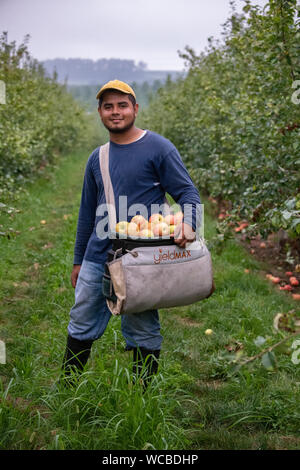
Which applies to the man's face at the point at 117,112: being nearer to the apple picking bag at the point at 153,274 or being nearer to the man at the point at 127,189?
the man at the point at 127,189

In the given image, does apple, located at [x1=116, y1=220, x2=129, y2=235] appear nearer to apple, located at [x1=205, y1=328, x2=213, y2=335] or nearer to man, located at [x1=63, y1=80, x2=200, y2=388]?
man, located at [x1=63, y1=80, x2=200, y2=388]

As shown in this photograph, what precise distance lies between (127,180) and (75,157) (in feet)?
59.7

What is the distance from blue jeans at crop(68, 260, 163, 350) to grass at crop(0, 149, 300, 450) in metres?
0.18

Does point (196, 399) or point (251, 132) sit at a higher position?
point (251, 132)

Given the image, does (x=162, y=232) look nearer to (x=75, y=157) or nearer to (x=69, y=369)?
(x=69, y=369)

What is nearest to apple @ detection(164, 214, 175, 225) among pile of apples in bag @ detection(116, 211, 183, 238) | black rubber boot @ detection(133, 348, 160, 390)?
pile of apples in bag @ detection(116, 211, 183, 238)

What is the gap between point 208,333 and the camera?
13.1 feet

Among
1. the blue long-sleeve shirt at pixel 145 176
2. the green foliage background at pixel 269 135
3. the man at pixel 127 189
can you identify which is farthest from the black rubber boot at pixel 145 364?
the green foliage background at pixel 269 135

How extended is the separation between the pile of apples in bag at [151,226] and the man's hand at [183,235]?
0.03 meters

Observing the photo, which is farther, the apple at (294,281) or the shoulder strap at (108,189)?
the apple at (294,281)

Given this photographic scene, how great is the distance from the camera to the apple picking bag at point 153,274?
243cm

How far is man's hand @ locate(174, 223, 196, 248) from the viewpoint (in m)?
2.49
